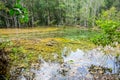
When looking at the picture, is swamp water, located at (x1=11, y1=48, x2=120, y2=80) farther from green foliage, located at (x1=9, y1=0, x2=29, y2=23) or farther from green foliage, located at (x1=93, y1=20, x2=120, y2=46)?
green foliage, located at (x1=9, y1=0, x2=29, y2=23)

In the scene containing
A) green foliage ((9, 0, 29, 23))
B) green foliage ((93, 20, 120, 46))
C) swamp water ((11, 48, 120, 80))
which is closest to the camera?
green foliage ((9, 0, 29, 23))

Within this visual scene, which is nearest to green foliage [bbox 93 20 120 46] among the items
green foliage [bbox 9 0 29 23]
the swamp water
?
the swamp water

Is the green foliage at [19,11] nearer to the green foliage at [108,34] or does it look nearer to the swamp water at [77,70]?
the swamp water at [77,70]

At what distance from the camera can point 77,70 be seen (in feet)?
32.8

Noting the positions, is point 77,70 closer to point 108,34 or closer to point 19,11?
point 108,34

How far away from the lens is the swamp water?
8844 millimetres

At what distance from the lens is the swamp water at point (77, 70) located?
8.84 meters

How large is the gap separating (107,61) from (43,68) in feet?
12.3

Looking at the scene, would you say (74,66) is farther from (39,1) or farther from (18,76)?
(39,1)

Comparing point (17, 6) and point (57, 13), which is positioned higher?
point (17, 6)

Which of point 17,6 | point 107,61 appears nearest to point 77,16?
point 107,61

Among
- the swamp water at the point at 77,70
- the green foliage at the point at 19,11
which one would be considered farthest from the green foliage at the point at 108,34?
the green foliage at the point at 19,11

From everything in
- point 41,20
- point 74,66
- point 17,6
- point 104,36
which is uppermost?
point 17,6

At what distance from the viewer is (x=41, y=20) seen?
4425cm
